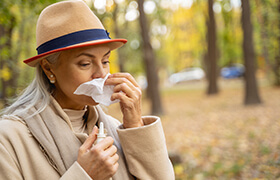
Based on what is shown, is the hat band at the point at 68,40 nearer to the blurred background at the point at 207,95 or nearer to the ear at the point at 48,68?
the ear at the point at 48,68

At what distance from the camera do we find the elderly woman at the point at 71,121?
1514 millimetres

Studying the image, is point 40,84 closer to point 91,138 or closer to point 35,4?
point 91,138

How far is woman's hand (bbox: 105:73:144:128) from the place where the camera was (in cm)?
169

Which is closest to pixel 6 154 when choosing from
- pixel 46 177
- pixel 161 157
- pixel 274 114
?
pixel 46 177

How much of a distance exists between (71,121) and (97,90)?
0.38 m

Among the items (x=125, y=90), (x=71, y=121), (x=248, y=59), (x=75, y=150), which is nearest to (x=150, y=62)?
(x=248, y=59)

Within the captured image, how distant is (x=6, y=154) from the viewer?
147 centimetres

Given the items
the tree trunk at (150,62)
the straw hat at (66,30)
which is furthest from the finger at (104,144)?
the tree trunk at (150,62)

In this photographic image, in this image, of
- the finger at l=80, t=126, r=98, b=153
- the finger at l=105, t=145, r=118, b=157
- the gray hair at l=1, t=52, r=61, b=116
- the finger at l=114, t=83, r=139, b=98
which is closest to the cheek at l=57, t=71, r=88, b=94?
the gray hair at l=1, t=52, r=61, b=116

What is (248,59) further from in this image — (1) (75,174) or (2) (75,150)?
(1) (75,174)

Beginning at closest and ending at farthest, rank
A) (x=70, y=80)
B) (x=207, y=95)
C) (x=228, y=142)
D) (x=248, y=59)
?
(x=70, y=80)
(x=228, y=142)
(x=248, y=59)
(x=207, y=95)

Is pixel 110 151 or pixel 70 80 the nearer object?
pixel 110 151

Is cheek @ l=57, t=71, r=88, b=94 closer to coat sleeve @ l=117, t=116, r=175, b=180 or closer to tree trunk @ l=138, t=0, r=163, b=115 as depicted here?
coat sleeve @ l=117, t=116, r=175, b=180

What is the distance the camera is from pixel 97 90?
1.65 metres
